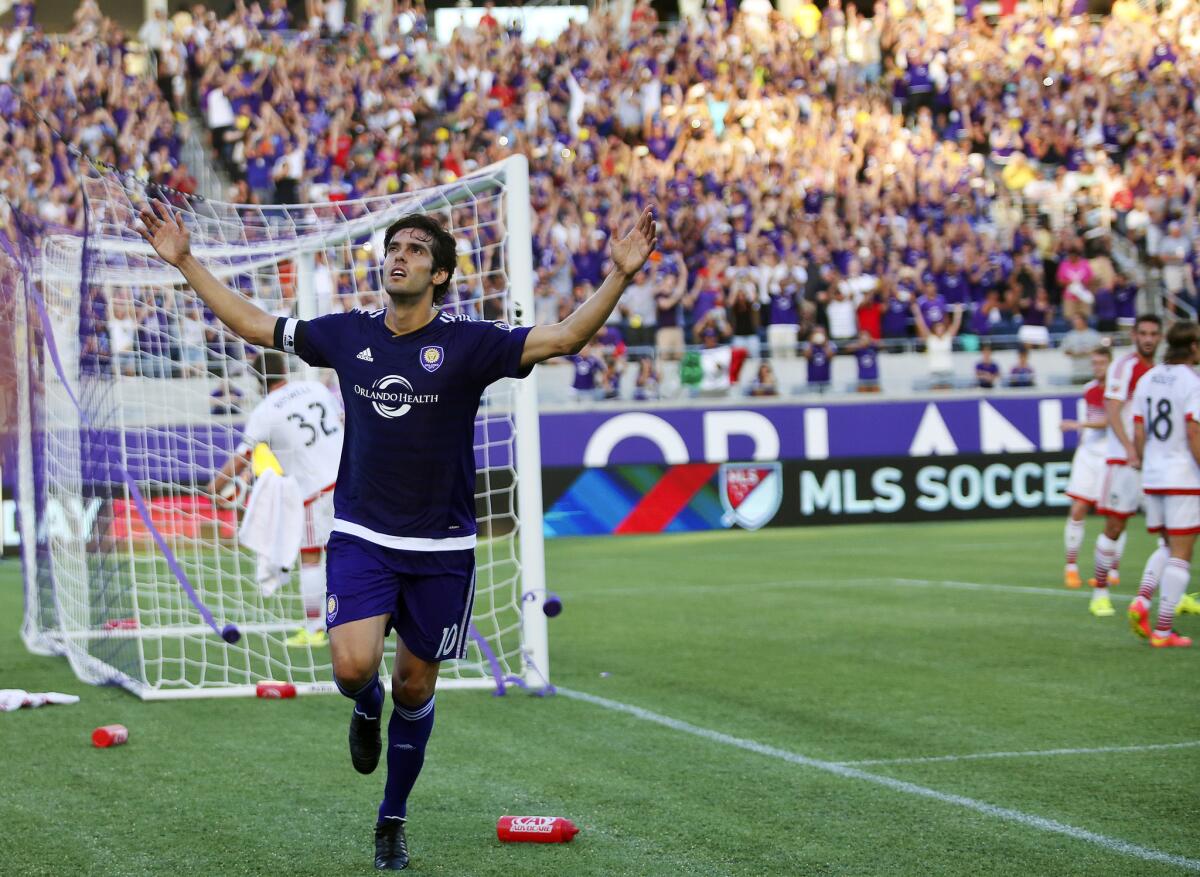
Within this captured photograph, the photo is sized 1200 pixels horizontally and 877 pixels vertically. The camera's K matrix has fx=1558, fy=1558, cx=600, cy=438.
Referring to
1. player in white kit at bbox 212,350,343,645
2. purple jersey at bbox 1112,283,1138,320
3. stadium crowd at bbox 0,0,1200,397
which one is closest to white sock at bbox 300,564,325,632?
player in white kit at bbox 212,350,343,645

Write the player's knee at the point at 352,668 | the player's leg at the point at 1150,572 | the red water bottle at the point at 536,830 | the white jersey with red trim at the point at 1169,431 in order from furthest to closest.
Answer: the player's leg at the point at 1150,572, the white jersey with red trim at the point at 1169,431, the red water bottle at the point at 536,830, the player's knee at the point at 352,668

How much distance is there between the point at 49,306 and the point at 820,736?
20.7 ft

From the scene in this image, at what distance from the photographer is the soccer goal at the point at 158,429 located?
8.87 m

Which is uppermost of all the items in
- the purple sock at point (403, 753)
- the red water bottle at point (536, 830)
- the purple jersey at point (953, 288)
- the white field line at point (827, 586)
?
the purple jersey at point (953, 288)

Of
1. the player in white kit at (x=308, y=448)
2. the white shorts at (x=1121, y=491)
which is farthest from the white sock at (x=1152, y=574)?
the player in white kit at (x=308, y=448)

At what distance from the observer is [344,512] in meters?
5.29

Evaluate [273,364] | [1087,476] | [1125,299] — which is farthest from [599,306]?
[1125,299]

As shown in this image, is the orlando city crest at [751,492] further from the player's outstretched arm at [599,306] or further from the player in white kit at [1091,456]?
the player's outstretched arm at [599,306]

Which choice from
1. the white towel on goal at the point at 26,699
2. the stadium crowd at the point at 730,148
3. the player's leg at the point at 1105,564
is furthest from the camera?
the stadium crowd at the point at 730,148

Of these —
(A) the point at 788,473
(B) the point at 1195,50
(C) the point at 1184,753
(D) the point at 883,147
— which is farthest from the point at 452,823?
(B) the point at 1195,50

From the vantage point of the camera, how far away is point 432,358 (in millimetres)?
5184

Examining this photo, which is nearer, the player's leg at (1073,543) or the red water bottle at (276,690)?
the red water bottle at (276,690)

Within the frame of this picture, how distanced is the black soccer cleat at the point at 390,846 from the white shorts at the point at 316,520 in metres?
5.48

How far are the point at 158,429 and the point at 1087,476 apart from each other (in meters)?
7.90
